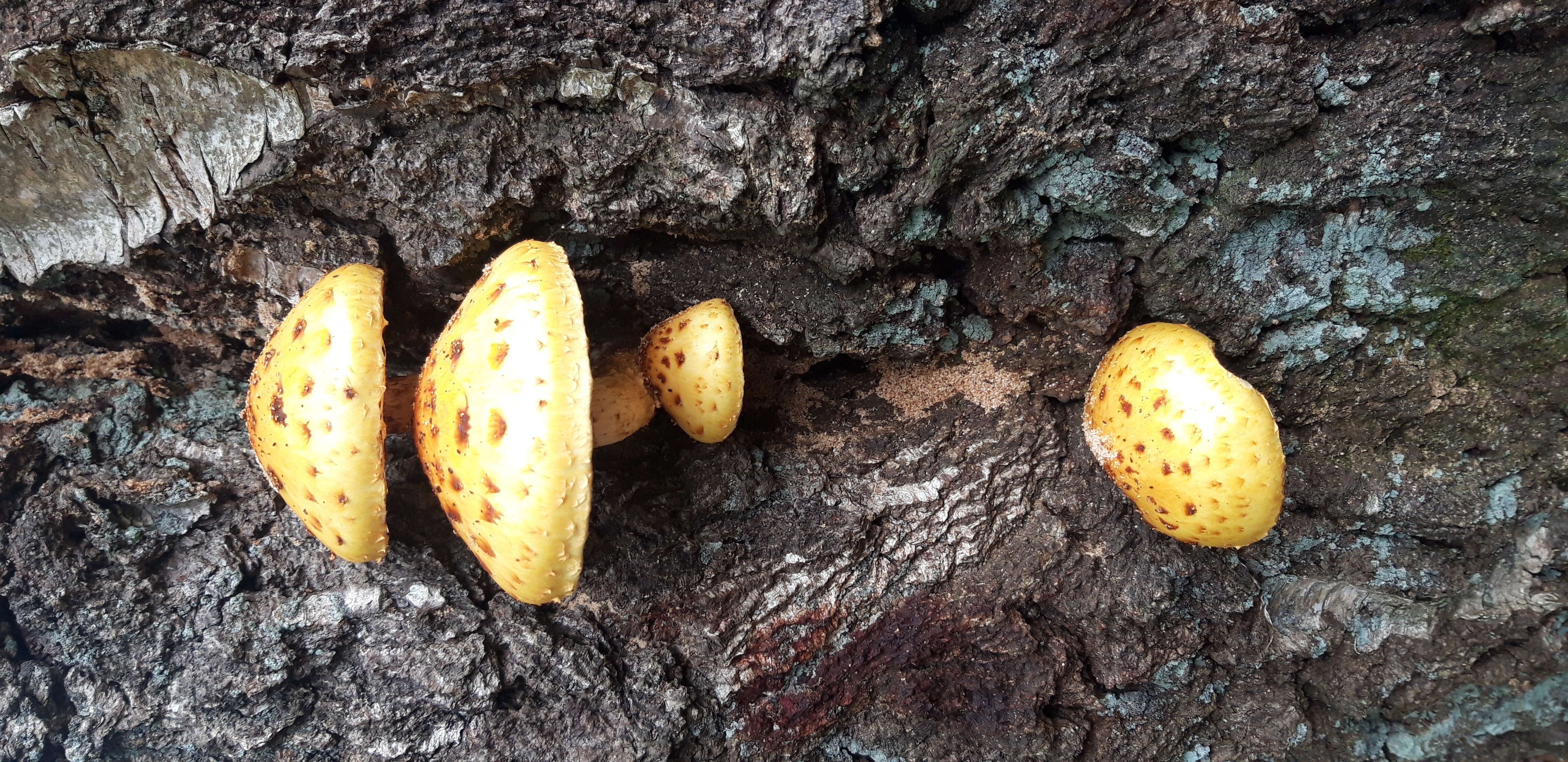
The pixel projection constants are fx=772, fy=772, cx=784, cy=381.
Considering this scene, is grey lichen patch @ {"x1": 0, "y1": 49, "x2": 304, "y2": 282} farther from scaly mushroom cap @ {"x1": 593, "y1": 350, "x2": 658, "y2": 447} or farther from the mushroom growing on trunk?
scaly mushroom cap @ {"x1": 593, "y1": 350, "x2": 658, "y2": 447}

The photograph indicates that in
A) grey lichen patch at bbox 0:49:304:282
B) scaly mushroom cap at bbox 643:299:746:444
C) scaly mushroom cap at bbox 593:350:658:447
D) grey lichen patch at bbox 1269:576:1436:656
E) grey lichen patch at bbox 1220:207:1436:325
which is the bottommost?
grey lichen patch at bbox 1269:576:1436:656

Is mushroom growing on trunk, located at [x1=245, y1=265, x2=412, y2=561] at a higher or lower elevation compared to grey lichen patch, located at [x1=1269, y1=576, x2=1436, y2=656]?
higher

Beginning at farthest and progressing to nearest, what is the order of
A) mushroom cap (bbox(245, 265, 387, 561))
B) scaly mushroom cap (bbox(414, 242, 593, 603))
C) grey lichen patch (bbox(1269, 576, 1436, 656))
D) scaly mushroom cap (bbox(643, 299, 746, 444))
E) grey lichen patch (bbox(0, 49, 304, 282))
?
1. grey lichen patch (bbox(1269, 576, 1436, 656))
2. scaly mushroom cap (bbox(643, 299, 746, 444))
3. grey lichen patch (bbox(0, 49, 304, 282))
4. mushroom cap (bbox(245, 265, 387, 561))
5. scaly mushroom cap (bbox(414, 242, 593, 603))

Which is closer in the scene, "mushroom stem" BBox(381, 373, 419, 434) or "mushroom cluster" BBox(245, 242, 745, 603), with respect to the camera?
"mushroom cluster" BBox(245, 242, 745, 603)

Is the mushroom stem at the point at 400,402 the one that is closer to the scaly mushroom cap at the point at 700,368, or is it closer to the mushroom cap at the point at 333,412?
the mushroom cap at the point at 333,412

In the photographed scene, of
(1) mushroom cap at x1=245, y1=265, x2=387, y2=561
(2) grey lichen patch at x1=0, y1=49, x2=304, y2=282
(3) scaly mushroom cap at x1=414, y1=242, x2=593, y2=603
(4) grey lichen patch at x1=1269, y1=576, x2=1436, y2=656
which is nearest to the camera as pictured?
(3) scaly mushroom cap at x1=414, y1=242, x2=593, y2=603

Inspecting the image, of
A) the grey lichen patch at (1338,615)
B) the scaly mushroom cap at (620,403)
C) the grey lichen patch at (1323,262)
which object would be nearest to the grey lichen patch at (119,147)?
the scaly mushroom cap at (620,403)

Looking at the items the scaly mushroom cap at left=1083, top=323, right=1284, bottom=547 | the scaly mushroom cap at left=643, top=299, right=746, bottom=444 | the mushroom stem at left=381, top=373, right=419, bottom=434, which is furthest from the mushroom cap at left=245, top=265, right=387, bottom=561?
the scaly mushroom cap at left=1083, top=323, right=1284, bottom=547
